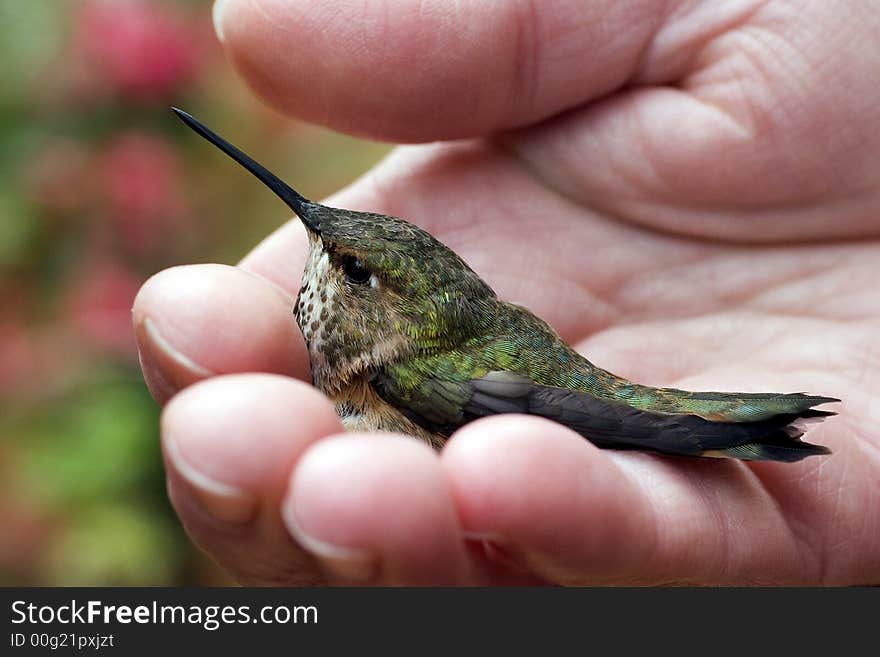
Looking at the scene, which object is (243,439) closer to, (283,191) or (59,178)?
(283,191)

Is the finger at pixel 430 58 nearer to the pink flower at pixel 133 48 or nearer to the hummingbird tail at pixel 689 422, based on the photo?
the hummingbird tail at pixel 689 422

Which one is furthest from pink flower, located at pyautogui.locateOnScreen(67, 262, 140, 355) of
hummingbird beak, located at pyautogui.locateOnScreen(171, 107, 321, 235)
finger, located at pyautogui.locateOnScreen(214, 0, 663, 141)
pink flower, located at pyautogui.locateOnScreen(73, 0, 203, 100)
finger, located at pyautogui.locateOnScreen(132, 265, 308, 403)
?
finger, located at pyautogui.locateOnScreen(132, 265, 308, 403)

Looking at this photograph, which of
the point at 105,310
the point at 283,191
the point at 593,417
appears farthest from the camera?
the point at 105,310

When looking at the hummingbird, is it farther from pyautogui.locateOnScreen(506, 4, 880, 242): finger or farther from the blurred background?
the blurred background

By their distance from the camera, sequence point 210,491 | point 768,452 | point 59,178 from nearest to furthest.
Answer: point 210,491 < point 768,452 < point 59,178

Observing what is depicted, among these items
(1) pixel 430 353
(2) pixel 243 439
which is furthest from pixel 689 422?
(2) pixel 243 439

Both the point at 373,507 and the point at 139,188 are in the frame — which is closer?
the point at 373,507

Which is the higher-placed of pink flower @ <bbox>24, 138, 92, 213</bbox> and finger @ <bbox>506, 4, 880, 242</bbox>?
finger @ <bbox>506, 4, 880, 242</bbox>
